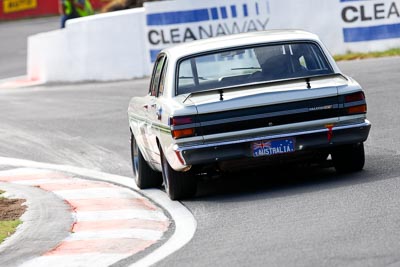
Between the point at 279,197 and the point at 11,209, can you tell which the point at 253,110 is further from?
the point at 11,209

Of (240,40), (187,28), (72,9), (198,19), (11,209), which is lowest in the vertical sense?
(72,9)

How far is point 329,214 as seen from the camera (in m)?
8.92

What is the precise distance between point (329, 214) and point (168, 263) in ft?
5.49

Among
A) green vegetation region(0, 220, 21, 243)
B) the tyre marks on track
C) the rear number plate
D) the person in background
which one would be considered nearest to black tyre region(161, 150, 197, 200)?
the tyre marks on track

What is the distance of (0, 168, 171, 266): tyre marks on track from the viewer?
8461 millimetres

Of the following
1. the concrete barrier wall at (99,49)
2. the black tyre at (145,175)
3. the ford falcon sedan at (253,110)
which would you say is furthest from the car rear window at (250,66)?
the concrete barrier wall at (99,49)

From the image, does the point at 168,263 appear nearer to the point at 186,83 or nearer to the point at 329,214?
the point at 329,214

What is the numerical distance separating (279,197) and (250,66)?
1509mm

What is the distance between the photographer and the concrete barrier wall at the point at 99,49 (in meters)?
24.6

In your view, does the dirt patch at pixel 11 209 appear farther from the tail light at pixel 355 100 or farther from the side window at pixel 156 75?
the tail light at pixel 355 100

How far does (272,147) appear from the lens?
10336 millimetres

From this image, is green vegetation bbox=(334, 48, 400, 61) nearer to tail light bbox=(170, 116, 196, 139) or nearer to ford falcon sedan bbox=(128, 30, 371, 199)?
A: ford falcon sedan bbox=(128, 30, 371, 199)

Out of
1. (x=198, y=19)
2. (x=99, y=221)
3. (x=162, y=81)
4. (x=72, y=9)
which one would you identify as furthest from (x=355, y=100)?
(x=72, y=9)

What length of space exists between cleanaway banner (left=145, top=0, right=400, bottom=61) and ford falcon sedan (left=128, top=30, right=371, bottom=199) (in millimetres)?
11218
